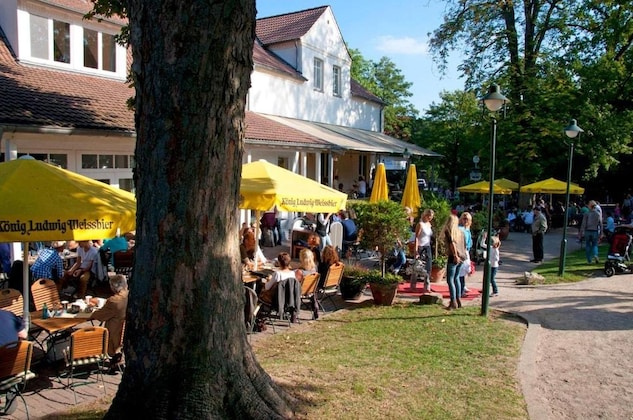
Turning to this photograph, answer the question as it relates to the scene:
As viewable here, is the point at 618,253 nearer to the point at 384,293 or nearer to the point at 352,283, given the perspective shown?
the point at 384,293

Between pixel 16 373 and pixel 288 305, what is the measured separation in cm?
410

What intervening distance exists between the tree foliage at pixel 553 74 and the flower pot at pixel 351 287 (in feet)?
57.5

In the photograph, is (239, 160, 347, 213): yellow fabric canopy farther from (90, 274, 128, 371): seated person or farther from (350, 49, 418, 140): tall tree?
(350, 49, 418, 140): tall tree

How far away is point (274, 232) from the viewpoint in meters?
16.5

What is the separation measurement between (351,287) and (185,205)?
6732mm

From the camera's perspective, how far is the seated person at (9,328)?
5.14 metres

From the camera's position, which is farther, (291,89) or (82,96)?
(291,89)

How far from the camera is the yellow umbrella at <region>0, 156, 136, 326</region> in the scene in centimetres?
565

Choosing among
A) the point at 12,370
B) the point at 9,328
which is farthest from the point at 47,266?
the point at 12,370

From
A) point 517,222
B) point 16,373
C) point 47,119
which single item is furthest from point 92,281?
point 517,222

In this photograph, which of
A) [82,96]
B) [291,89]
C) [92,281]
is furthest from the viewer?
[291,89]

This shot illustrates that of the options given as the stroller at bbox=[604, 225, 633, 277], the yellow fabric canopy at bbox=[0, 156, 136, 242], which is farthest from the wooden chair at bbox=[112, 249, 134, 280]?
the stroller at bbox=[604, 225, 633, 277]

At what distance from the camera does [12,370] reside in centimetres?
487

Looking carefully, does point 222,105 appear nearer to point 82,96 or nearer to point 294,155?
point 82,96
